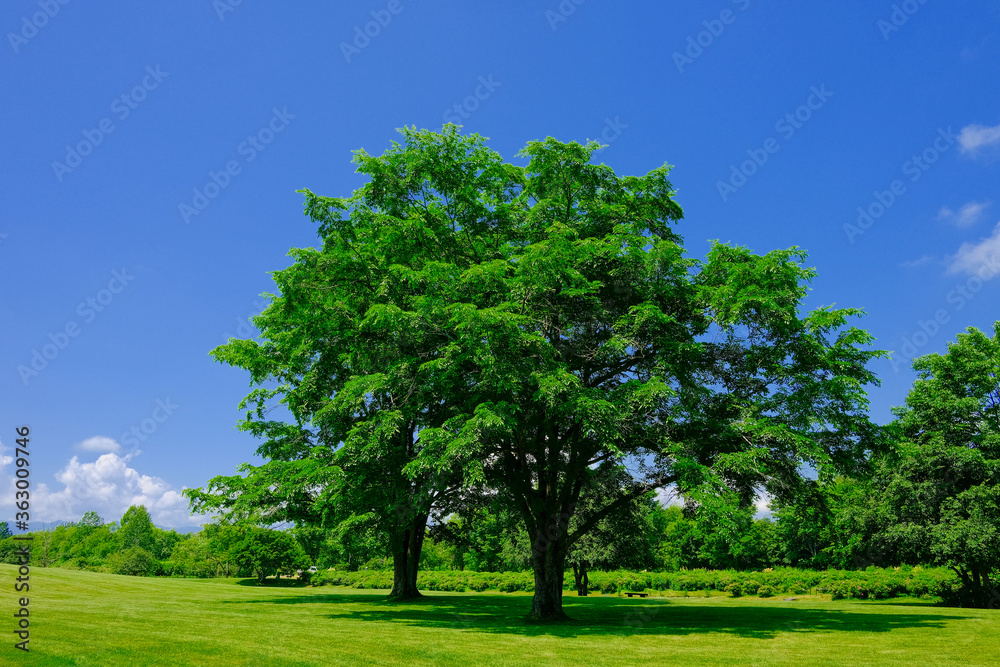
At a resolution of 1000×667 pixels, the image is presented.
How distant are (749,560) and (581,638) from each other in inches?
2809

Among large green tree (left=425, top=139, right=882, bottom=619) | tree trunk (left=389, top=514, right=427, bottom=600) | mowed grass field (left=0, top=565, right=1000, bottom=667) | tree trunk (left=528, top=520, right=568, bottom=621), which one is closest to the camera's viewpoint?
mowed grass field (left=0, top=565, right=1000, bottom=667)

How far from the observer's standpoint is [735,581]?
45906mm

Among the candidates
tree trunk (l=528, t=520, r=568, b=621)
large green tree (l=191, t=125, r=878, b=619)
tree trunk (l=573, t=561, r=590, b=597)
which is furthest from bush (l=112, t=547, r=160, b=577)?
tree trunk (l=528, t=520, r=568, b=621)

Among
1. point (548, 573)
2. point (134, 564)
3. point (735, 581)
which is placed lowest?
point (134, 564)

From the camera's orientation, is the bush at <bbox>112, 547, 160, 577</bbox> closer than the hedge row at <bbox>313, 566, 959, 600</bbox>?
No

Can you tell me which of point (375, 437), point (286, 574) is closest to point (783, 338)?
point (375, 437)

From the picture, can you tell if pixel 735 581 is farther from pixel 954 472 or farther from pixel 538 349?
pixel 538 349

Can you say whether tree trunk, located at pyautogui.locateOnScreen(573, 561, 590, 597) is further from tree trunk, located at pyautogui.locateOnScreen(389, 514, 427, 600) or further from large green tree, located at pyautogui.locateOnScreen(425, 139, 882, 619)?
large green tree, located at pyautogui.locateOnScreen(425, 139, 882, 619)

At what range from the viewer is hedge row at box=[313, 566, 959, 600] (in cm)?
3994

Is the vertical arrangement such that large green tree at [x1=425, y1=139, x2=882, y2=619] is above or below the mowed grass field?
above

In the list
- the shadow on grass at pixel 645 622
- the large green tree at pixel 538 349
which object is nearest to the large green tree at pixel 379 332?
the large green tree at pixel 538 349

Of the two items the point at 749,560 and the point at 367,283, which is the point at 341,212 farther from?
the point at 749,560

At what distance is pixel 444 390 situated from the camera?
18.5 metres

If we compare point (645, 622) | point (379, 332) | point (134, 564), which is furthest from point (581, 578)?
point (134, 564)
